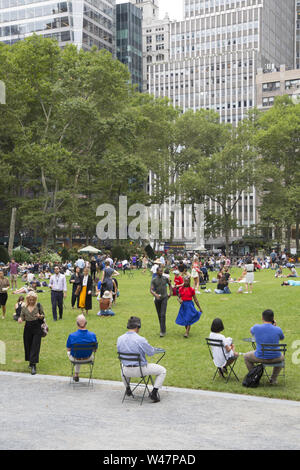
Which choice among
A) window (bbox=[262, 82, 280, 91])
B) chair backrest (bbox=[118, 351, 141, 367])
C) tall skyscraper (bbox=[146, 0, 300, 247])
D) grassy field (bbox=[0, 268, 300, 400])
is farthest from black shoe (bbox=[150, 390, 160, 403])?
window (bbox=[262, 82, 280, 91])

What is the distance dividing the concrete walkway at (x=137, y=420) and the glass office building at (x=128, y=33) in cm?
11478

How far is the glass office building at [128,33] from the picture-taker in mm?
114688

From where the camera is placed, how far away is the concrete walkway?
259 inches

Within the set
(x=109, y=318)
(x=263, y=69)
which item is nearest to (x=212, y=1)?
(x=263, y=69)

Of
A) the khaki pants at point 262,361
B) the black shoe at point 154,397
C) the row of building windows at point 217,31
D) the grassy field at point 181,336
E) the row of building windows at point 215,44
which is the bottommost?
the grassy field at point 181,336

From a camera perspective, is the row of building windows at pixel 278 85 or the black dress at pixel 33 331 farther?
the row of building windows at pixel 278 85

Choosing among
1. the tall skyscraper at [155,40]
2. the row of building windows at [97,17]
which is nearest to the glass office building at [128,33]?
the row of building windows at [97,17]

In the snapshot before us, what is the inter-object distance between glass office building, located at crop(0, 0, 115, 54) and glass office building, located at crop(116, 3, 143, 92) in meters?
10.7

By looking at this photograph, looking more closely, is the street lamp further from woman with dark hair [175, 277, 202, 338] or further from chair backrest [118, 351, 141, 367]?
chair backrest [118, 351, 141, 367]

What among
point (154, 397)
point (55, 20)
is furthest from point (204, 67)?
point (154, 397)

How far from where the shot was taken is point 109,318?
17.6 m

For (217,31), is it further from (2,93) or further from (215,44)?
(2,93)

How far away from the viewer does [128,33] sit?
378 feet

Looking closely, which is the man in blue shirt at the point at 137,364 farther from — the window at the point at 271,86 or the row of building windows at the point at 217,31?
the row of building windows at the point at 217,31
